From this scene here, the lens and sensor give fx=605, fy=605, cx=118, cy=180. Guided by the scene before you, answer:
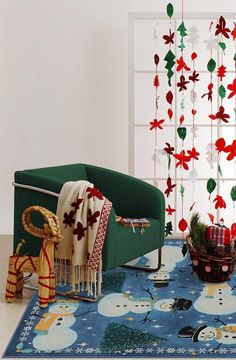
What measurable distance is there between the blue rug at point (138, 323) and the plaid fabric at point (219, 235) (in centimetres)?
29

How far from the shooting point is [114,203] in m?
4.69

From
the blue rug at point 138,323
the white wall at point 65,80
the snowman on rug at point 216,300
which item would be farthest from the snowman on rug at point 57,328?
the white wall at point 65,80

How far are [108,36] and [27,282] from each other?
2576 mm

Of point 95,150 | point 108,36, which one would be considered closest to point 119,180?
point 95,150

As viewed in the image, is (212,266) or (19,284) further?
(212,266)

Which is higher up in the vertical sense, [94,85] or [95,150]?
[94,85]

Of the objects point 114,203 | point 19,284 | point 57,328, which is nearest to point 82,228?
point 19,284

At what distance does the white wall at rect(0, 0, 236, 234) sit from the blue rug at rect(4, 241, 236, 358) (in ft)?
6.10

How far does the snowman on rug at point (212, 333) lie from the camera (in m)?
3.23

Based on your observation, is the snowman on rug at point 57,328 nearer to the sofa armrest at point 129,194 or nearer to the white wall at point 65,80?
the sofa armrest at point 129,194

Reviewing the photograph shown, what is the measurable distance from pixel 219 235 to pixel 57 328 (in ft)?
4.76

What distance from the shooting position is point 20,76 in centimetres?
577

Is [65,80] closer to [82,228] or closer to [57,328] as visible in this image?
[82,228]

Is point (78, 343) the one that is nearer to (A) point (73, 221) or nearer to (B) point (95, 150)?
(A) point (73, 221)
